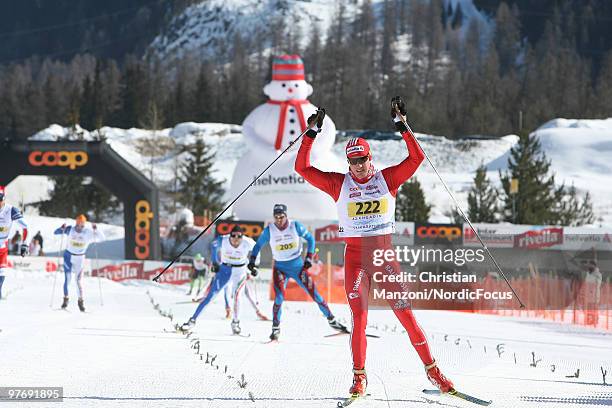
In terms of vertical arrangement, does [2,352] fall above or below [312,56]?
below

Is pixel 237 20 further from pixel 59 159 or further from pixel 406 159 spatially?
pixel 406 159

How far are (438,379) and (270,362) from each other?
7.92 ft

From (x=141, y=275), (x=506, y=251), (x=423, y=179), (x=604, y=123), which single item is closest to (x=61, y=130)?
(x=423, y=179)

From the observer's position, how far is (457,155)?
222 feet

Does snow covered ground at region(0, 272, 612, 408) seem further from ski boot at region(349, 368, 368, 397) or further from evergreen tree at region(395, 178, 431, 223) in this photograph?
evergreen tree at region(395, 178, 431, 223)

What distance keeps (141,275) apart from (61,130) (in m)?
48.9

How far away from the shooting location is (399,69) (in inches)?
5241

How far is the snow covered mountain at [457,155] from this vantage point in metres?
53.7

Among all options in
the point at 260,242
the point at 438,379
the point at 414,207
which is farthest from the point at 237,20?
the point at 438,379

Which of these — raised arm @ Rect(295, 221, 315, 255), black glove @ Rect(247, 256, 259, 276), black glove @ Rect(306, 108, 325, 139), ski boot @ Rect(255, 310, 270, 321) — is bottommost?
ski boot @ Rect(255, 310, 270, 321)

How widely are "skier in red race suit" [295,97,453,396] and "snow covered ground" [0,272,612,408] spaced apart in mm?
574

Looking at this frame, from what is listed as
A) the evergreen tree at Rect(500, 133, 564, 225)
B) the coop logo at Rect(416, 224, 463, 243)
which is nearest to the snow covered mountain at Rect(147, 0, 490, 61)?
the evergreen tree at Rect(500, 133, 564, 225)

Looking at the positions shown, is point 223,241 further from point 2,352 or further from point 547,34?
point 547,34

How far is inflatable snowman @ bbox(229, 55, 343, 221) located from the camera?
26797 millimetres
